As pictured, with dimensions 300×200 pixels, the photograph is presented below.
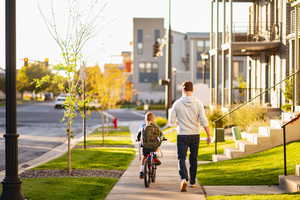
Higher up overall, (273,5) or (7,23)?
(273,5)

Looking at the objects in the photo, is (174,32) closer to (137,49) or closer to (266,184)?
(137,49)

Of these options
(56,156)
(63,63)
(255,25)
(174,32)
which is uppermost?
(174,32)

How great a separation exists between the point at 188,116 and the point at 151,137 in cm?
120

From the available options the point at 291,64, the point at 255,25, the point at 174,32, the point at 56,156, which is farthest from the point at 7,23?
the point at 174,32

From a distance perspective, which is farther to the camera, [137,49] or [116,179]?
[137,49]

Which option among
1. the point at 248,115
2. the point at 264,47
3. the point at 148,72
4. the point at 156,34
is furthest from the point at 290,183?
the point at 156,34

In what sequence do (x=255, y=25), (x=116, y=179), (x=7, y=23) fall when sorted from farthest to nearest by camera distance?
(x=255, y=25)
(x=116, y=179)
(x=7, y=23)

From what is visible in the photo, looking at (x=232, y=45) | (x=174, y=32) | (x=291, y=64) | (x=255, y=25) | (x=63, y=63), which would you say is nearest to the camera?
(x=63, y=63)

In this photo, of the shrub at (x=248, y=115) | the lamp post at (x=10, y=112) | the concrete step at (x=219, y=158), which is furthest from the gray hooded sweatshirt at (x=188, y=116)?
the shrub at (x=248, y=115)

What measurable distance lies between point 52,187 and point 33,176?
1.93 meters

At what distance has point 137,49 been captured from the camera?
88.6 meters

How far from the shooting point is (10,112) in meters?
8.35

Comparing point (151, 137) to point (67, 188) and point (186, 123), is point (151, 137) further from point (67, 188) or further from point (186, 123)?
point (67, 188)

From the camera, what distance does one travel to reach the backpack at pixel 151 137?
11172mm
